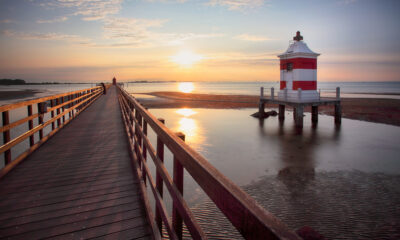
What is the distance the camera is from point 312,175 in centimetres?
726

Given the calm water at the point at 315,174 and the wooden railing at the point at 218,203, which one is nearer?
the wooden railing at the point at 218,203

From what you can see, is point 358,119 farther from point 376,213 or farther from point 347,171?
point 376,213

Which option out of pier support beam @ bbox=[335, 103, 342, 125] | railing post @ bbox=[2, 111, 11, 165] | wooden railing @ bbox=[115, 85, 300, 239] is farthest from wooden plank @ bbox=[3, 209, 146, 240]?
pier support beam @ bbox=[335, 103, 342, 125]

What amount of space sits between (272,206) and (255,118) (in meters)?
14.5

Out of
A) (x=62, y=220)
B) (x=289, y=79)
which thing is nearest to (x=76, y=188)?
(x=62, y=220)

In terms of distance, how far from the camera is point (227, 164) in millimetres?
8648

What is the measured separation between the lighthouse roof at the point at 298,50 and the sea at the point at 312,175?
4.62 meters

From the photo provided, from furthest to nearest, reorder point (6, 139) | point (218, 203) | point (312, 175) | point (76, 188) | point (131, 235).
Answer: point (312, 175), point (6, 139), point (76, 188), point (131, 235), point (218, 203)

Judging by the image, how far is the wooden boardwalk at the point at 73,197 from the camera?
238 centimetres

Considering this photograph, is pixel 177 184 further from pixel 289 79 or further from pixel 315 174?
pixel 289 79

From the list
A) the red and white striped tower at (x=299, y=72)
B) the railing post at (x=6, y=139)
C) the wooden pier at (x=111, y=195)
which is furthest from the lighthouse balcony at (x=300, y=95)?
the railing post at (x=6, y=139)

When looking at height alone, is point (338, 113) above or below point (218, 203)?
below

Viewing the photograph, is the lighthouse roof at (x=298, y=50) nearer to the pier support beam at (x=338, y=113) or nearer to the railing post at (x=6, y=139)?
the pier support beam at (x=338, y=113)

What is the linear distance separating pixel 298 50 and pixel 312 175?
9958 millimetres
